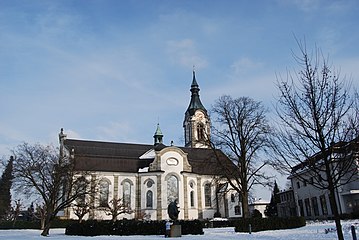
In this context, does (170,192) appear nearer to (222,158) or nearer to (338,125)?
(222,158)

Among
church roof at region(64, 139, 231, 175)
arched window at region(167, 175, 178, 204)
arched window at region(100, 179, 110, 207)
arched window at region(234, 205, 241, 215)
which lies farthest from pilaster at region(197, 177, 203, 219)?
arched window at region(100, 179, 110, 207)

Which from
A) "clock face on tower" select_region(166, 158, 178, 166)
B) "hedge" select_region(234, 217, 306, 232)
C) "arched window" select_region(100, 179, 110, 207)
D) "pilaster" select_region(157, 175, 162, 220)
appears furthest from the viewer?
"clock face on tower" select_region(166, 158, 178, 166)

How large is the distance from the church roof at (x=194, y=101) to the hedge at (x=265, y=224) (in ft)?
163

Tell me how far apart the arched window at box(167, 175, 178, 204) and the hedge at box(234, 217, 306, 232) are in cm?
2926

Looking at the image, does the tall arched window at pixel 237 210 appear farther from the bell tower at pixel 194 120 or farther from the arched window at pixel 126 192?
the arched window at pixel 126 192

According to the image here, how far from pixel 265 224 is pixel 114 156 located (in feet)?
125

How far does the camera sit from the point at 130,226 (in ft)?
90.6

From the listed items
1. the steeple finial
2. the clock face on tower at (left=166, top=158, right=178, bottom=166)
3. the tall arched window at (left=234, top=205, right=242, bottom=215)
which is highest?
the steeple finial

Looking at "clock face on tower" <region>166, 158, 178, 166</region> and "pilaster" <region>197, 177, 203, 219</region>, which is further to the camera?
"pilaster" <region>197, 177, 203, 219</region>

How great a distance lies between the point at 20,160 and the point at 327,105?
2798cm

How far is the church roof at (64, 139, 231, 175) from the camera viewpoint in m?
57.5

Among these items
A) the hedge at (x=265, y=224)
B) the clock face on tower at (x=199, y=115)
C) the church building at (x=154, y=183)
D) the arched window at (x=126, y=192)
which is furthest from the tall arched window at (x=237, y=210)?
the hedge at (x=265, y=224)

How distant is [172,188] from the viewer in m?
57.2

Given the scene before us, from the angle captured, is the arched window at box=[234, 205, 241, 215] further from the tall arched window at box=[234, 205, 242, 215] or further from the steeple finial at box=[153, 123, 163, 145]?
the steeple finial at box=[153, 123, 163, 145]
